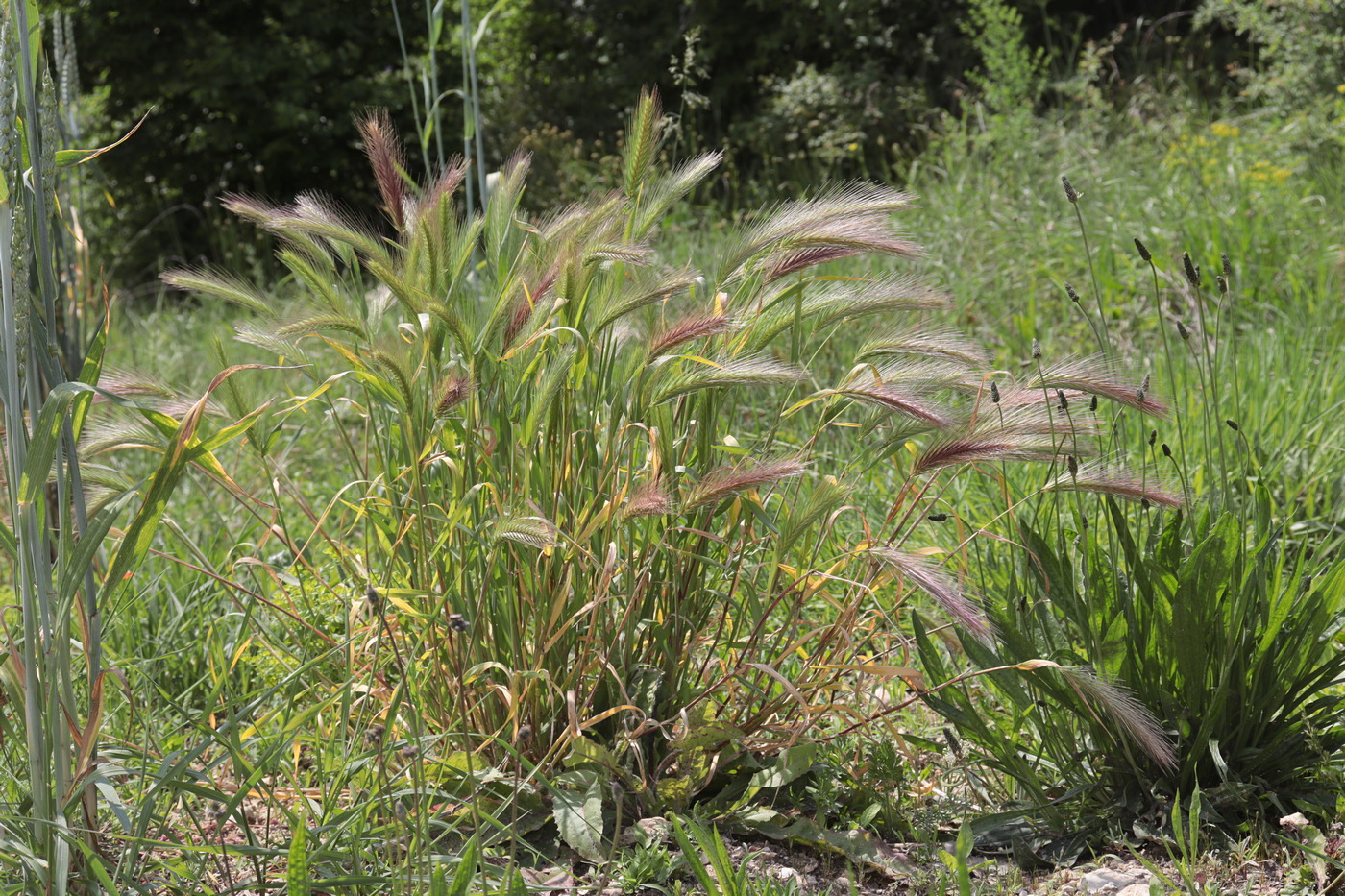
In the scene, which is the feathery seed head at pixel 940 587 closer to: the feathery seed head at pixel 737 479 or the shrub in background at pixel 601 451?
the shrub in background at pixel 601 451

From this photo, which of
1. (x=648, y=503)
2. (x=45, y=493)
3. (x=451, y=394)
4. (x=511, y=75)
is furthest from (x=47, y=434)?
(x=511, y=75)

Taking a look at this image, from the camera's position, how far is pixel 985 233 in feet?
15.8

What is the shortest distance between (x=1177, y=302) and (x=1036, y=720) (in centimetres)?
305

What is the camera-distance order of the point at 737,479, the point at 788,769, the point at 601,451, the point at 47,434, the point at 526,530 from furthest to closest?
the point at 601,451 < the point at 788,769 < the point at 737,479 < the point at 526,530 < the point at 47,434

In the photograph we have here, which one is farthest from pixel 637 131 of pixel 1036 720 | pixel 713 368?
pixel 1036 720

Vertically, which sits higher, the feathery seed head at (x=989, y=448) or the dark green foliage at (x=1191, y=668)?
the feathery seed head at (x=989, y=448)

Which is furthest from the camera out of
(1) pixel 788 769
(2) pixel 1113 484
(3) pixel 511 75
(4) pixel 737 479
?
(3) pixel 511 75

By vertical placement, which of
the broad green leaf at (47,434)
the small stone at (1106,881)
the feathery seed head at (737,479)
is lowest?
the small stone at (1106,881)

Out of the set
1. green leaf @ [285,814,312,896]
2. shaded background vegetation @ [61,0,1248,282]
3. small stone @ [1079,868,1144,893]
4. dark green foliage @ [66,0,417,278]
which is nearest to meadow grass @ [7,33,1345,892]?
green leaf @ [285,814,312,896]

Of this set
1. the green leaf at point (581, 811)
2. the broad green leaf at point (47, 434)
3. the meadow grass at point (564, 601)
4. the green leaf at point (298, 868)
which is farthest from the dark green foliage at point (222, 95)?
the green leaf at point (298, 868)

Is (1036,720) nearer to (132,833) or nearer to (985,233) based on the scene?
(132,833)

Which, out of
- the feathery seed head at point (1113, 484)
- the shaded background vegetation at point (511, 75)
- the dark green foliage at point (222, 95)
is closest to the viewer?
the feathery seed head at point (1113, 484)

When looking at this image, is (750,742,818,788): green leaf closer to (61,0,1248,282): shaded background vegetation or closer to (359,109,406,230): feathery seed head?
(359,109,406,230): feathery seed head

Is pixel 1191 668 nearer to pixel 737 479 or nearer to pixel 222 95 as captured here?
pixel 737 479
